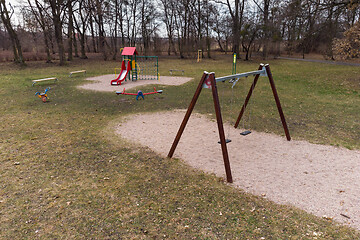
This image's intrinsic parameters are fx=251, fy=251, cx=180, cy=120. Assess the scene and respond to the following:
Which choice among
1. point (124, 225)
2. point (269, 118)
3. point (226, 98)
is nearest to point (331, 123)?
point (269, 118)

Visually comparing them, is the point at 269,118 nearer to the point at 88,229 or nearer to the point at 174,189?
the point at 174,189

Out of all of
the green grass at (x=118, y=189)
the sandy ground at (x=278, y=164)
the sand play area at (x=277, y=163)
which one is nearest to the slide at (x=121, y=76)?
the green grass at (x=118, y=189)

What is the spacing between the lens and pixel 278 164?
4.96m

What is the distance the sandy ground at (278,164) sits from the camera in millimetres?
3832

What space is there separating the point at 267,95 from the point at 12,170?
9865mm

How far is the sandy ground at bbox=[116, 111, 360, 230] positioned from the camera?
3.83 m

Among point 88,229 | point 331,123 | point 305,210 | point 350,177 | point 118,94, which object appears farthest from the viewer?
point 118,94

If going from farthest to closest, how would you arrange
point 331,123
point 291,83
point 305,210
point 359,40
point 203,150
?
point 291,83 < point 359,40 < point 331,123 < point 203,150 < point 305,210

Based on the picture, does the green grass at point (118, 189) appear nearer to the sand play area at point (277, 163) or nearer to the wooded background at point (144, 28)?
the sand play area at point (277, 163)

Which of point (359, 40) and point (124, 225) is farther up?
point (359, 40)

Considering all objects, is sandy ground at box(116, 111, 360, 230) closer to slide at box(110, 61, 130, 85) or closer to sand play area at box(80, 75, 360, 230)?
sand play area at box(80, 75, 360, 230)

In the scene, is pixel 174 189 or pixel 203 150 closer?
pixel 174 189

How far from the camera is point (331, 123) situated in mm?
7469

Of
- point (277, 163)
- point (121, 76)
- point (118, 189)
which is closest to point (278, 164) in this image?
point (277, 163)
